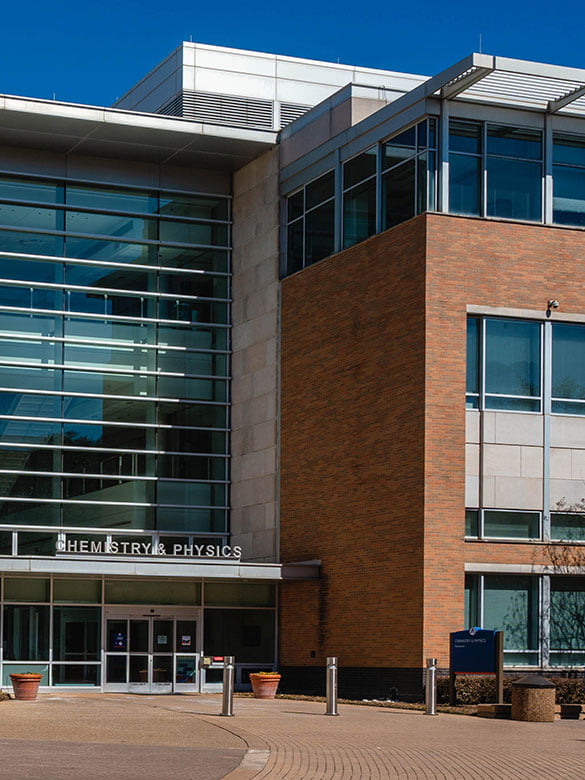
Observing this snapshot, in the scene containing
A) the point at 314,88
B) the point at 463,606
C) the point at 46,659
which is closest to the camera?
the point at 463,606

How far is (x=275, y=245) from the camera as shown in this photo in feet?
135

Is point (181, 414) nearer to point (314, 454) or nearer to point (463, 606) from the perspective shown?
point (314, 454)

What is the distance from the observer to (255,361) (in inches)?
1636

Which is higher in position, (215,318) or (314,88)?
(314,88)

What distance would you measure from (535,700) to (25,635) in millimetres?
16292

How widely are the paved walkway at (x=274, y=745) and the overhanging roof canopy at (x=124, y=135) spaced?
1728 centimetres

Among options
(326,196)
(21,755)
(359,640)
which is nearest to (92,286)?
(326,196)

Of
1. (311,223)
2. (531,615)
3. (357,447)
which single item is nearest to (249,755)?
(531,615)

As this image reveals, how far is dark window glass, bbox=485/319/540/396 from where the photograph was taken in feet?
113

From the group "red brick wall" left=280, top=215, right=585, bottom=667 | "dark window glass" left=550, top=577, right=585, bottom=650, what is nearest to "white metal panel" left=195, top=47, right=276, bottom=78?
"red brick wall" left=280, top=215, right=585, bottom=667

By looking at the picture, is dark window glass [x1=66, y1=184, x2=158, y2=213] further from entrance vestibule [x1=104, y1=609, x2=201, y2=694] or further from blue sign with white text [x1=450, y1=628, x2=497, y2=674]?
blue sign with white text [x1=450, y1=628, x2=497, y2=674]

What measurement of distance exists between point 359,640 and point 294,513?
4.96m

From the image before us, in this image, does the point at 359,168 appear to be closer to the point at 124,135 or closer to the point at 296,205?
the point at 296,205

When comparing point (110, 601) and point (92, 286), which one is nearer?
point (110, 601)
